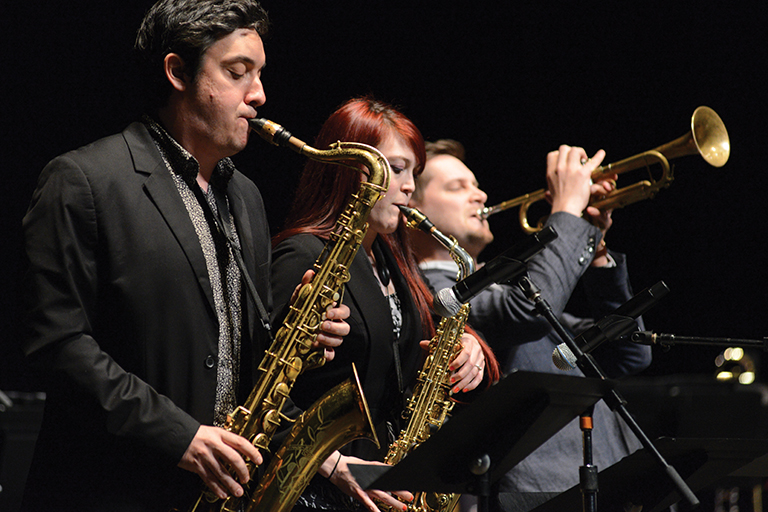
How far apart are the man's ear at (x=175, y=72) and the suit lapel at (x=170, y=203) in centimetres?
18

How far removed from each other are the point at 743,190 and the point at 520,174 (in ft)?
4.17

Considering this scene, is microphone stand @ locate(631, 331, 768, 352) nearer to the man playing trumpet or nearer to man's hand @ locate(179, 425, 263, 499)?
the man playing trumpet

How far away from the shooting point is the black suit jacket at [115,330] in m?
1.66

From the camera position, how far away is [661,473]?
6.35 feet

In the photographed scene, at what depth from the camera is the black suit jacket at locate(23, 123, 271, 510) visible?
1.66 metres

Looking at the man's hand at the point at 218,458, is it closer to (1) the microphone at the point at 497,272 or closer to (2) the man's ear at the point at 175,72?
(1) the microphone at the point at 497,272

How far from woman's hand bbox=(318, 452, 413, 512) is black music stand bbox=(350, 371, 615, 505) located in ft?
1.22

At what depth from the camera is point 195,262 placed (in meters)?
1.86

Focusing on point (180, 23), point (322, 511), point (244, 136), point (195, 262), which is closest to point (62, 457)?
point (195, 262)

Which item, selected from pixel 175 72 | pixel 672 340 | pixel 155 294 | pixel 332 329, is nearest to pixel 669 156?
pixel 672 340

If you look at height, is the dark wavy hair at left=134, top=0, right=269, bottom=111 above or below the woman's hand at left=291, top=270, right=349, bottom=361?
above

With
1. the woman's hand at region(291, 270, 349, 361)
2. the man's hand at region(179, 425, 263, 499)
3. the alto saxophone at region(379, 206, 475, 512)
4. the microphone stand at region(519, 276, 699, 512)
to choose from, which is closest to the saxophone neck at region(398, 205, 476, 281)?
the alto saxophone at region(379, 206, 475, 512)

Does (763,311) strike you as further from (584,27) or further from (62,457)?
(62,457)

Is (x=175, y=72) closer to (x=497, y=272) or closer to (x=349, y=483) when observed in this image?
(x=497, y=272)
